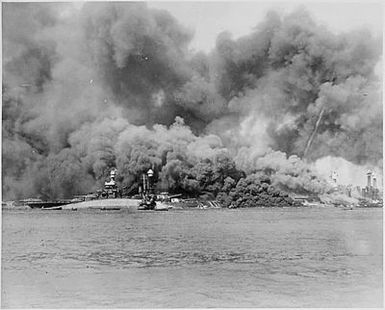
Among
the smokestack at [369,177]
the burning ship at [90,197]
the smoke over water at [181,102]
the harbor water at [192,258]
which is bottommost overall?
the harbor water at [192,258]

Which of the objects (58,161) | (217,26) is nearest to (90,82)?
(58,161)

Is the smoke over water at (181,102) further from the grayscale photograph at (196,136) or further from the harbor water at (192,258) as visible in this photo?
the harbor water at (192,258)

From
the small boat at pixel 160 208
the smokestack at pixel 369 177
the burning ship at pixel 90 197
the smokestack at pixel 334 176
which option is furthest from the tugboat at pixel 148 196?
the smokestack at pixel 369 177

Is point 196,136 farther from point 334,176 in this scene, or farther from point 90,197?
point 334,176

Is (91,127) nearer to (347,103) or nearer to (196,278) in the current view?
(196,278)

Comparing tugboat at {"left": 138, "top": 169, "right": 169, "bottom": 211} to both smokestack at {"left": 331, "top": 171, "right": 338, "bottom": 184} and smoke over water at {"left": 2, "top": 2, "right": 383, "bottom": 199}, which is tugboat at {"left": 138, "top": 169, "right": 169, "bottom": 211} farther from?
smokestack at {"left": 331, "top": 171, "right": 338, "bottom": 184}

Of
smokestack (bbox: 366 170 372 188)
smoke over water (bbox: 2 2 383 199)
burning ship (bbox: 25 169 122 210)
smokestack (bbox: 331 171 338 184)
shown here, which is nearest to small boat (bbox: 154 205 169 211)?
smoke over water (bbox: 2 2 383 199)

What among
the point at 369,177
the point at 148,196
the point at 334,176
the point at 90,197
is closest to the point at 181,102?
the point at 148,196
